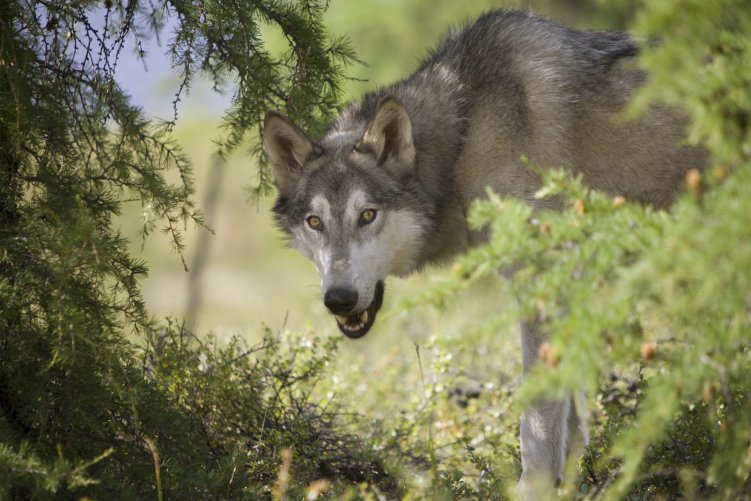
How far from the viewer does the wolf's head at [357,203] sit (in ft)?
14.4

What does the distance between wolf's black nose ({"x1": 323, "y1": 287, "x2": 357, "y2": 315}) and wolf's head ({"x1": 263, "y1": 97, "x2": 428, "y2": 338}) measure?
12 mm

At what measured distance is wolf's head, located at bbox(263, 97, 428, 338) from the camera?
14.4ft

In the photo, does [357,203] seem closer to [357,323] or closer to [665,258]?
[357,323]

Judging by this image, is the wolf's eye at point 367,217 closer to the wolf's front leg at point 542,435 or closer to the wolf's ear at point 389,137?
the wolf's ear at point 389,137

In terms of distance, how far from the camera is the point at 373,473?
14.9 ft

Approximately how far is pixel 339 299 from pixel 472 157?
1.16 meters

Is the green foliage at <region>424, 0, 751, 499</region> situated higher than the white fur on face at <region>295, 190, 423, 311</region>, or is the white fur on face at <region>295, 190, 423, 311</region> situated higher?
the white fur on face at <region>295, 190, 423, 311</region>

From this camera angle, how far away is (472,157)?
4.51 m

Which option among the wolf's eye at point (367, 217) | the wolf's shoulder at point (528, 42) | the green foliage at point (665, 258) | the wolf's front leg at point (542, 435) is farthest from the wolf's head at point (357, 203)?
the green foliage at point (665, 258)

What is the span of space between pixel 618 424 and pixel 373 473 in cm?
144

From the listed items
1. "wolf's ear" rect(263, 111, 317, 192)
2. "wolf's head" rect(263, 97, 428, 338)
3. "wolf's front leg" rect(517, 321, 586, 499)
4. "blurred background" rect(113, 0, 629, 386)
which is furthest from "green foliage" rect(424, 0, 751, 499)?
"wolf's ear" rect(263, 111, 317, 192)

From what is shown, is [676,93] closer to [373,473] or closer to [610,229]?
[610,229]

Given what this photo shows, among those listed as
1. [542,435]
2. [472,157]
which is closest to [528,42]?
[472,157]

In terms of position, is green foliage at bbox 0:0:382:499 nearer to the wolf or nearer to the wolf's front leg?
the wolf
